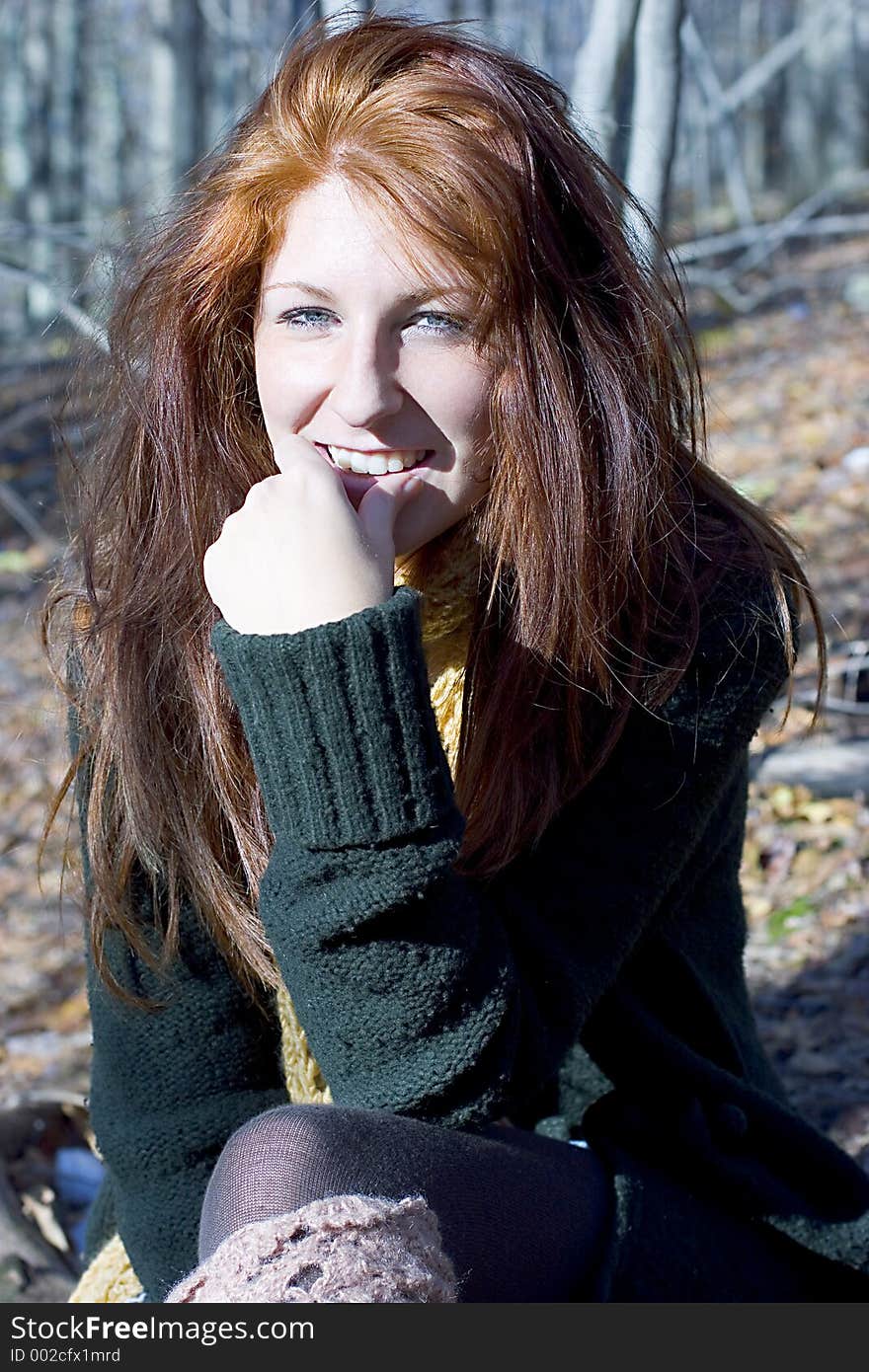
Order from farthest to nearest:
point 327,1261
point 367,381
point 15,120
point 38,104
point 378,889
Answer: point 38,104 → point 15,120 → point 367,381 → point 378,889 → point 327,1261

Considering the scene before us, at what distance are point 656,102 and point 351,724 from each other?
269cm

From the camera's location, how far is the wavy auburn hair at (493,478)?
5.48 feet

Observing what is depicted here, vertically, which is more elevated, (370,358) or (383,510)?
(370,358)

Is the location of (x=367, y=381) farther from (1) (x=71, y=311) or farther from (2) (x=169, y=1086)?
(1) (x=71, y=311)

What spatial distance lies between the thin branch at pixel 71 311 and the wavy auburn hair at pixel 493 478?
194 millimetres

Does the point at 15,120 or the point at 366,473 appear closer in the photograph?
the point at 366,473

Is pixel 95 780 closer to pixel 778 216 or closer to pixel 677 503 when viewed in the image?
pixel 677 503

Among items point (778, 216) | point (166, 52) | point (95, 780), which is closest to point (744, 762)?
point (95, 780)

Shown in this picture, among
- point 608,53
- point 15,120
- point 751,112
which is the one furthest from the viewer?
point 751,112

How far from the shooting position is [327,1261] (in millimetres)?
1319

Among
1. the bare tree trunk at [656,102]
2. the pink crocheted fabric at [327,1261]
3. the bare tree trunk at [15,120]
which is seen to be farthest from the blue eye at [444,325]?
the bare tree trunk at [15,120]

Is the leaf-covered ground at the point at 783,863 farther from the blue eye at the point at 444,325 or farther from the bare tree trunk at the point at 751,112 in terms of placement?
the bare tree trunk at the point at 751,112

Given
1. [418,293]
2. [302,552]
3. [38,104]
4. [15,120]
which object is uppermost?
[38,104]

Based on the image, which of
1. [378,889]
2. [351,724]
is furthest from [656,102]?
[378,889]
